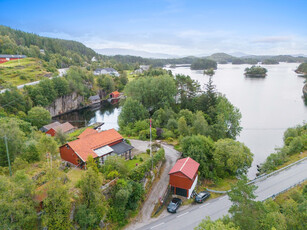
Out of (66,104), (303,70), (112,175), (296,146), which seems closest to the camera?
(112,175)

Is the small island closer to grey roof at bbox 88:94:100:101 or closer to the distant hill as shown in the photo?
grey roof at bbox 88:94:100:101

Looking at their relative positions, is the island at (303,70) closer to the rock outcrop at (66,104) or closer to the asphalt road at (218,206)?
the asphalt road at (218,206)

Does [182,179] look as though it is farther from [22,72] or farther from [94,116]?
[22,72]

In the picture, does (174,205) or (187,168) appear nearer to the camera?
(174,205)

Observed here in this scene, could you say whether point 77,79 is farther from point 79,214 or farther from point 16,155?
point 79,214

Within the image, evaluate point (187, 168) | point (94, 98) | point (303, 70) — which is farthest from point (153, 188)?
point (303, 70)

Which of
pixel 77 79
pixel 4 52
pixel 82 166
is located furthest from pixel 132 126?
pixel 4 52

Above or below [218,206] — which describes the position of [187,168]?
above

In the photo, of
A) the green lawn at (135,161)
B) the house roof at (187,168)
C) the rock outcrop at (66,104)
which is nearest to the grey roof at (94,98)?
the rock outcrop at (66,104)
